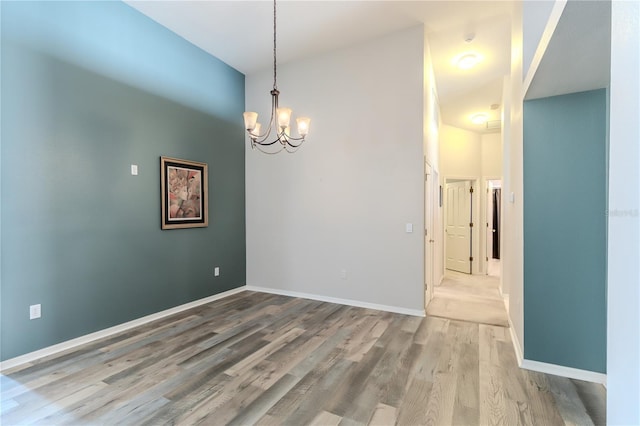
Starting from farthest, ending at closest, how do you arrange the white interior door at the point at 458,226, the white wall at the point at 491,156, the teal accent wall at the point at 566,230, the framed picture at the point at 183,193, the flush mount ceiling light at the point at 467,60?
the white interior door at the point at 458,226 < the white wall at the point at 491,156 < the flush mount ceiling light at the point at 467,60 < the framed picture at the point at 183,193 < the teal accent wall at the point at 566,230

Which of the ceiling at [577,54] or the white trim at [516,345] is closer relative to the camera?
the ceiling at [577,54]

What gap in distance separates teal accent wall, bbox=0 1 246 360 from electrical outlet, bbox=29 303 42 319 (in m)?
0.04

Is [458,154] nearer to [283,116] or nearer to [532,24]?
[532,24]

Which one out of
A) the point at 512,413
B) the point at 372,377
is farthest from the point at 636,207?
the point at 372,377

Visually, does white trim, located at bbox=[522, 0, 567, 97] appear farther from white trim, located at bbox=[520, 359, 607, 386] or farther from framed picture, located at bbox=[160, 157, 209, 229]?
framed picture, located at bbox=[160, 157, 209, 229]

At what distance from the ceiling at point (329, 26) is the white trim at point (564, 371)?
3.57 m

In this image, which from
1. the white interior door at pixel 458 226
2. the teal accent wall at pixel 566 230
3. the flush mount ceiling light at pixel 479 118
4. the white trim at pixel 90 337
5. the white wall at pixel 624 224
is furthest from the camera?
the white interior door at pixel 458 226

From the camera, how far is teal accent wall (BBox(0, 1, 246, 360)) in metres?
2.62

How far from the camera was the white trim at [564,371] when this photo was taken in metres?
2.32

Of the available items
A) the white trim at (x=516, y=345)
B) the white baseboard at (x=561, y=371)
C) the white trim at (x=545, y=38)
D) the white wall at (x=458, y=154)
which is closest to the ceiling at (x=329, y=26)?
the white trim at (x=545, y=38)

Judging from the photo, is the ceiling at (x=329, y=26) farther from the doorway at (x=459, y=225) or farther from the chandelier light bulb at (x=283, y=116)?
the doorway at (x=459, y=225)

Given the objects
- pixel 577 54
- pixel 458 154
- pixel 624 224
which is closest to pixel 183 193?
pixel 577 54

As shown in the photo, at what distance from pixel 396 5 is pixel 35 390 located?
4.82m

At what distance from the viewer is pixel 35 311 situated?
2.71 meters
